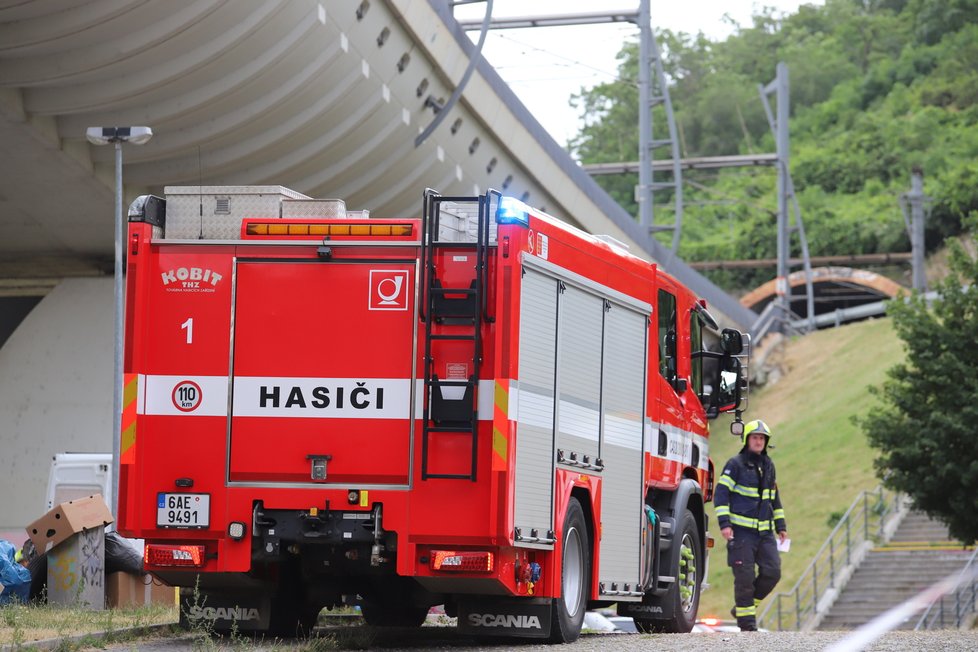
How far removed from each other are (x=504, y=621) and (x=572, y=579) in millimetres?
677

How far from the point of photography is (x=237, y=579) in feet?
37.2

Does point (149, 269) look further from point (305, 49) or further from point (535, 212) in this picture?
point (305, 49)

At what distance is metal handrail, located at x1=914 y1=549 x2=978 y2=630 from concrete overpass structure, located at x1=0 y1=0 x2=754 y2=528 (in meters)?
12.5

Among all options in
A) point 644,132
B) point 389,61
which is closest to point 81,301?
point 389,61

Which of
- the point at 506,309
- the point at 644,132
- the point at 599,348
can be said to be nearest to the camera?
the point at 506,309

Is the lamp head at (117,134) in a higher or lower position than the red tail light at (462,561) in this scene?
higher

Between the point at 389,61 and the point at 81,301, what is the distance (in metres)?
9.38

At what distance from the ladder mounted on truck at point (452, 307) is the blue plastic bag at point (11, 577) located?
583cm

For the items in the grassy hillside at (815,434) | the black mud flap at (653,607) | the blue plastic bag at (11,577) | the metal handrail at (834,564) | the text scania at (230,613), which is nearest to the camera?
the text scania at (230,613)

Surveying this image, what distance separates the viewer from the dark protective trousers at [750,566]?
1552 cm

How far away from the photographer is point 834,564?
125 ft

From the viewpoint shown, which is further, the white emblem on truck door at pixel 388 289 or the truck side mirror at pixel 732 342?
the truck side mirror at pixel 732 342

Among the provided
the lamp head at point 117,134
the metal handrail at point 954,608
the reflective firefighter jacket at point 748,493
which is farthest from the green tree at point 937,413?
the reflective firefighter jacket at point 748,493

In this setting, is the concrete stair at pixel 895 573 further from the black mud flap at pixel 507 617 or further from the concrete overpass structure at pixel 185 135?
the black mud flap at pixel 507 617
